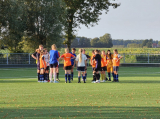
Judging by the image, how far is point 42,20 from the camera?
1581 inches

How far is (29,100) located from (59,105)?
55.1 inches

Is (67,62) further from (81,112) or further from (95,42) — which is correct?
(95,42)

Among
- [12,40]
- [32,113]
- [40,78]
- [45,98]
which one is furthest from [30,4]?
[32,113]

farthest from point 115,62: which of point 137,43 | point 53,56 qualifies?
point 137,43

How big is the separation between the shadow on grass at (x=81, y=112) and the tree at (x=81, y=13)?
35.1m

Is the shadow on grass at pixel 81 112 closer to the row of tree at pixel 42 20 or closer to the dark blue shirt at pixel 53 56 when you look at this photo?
the dark blue shirt at pixel 53 56

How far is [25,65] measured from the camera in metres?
37.1

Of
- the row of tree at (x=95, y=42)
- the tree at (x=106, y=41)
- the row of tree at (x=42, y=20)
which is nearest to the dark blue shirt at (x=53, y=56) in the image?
the row of tree at (x=42, y=20)

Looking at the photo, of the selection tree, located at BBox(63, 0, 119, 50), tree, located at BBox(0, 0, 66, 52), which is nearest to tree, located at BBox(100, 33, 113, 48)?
tree, located at BBox(63, 0, 119, 50)

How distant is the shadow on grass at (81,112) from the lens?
728 centimetres

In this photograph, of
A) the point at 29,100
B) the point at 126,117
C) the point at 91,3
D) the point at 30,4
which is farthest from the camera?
the point at 91,3

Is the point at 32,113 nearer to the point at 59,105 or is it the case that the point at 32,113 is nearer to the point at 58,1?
the point at 59,105

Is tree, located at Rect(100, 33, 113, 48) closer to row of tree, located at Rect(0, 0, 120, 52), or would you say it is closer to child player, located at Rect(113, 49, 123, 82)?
row of tree, located at Rect(0, 0, 120, 52)

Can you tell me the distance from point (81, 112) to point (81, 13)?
1475 inches
